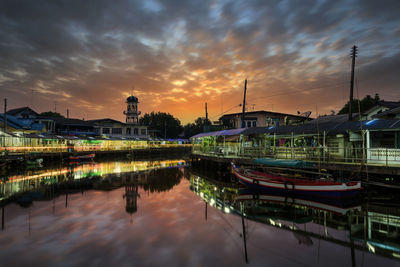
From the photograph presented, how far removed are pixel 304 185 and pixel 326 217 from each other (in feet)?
11.8

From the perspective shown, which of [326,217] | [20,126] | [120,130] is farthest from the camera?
[120,130]

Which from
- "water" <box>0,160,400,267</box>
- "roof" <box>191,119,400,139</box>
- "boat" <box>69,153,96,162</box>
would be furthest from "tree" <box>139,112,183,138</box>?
"water" <box>0,160,400,267</box>

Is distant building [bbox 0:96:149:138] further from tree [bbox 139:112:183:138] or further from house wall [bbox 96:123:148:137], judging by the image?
tree [bbox 139:112:183:138]

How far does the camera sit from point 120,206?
1479 cm

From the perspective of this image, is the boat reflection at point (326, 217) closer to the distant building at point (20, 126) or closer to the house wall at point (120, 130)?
the distant building at point (20, 126)

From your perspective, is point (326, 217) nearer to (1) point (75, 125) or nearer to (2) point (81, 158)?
(2) point (81, 158)

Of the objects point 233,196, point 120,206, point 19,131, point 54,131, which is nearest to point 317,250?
point 233,196

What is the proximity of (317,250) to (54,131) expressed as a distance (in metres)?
64.4

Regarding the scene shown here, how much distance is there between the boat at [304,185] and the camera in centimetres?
1426

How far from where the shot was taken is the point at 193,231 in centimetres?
1077

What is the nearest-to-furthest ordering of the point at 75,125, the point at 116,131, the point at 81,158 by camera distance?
the point at 81,158 → the point at 75,125 → the point at 116,131

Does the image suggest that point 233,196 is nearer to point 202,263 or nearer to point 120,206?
point 120,206

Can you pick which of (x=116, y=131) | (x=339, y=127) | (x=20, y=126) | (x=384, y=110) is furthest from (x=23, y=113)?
(x=384, y=110)

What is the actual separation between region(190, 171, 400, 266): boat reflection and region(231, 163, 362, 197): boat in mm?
508
